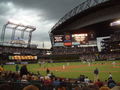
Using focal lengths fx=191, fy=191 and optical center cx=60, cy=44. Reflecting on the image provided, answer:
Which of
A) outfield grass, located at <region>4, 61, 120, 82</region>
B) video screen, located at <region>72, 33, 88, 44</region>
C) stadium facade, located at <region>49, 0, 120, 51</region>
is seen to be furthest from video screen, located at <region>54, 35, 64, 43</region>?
outfield grass, located at <region>4, 61, 120, 82</region>

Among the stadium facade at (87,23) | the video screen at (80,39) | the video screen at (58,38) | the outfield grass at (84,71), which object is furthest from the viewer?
the video screen at (80,39)

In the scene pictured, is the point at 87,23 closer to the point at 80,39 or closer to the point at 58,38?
the point at 80,39

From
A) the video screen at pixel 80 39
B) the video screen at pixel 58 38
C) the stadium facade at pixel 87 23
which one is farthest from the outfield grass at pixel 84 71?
the video screen at pixel 80 39

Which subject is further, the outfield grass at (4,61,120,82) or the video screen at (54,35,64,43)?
the video screen at (54,35,64,43)

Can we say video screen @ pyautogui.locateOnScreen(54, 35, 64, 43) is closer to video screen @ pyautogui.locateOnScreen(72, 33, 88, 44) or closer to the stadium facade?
the stadium facade

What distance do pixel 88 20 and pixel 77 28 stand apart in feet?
34.4

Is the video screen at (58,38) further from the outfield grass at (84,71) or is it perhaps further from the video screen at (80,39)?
the outfield grass at (84,71)

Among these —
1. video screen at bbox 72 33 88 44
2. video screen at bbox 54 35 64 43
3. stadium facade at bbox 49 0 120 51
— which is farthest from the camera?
video screen at bbox 72 33 88 44

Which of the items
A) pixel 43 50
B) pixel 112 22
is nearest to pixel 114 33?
pixel 112 22

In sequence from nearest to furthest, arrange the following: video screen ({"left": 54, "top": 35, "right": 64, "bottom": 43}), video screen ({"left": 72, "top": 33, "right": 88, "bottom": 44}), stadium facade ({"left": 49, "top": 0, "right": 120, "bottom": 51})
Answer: stadium facade ({"left": 49, "top": 0, "right": 120, "bottom": 51})
video screen ({"left": 54, "top": 35, "right": 64, "bottom": 43})
video screen ({"left": 72, "top": 33, "right": 88, "bottom": 44})

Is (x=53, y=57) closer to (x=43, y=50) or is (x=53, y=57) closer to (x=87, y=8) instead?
(x=43, y=50)

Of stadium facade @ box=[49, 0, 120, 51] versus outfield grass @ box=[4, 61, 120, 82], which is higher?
stadium facade @ box=[49, 0, 120, 51]

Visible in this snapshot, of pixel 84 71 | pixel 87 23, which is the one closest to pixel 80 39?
pixel 87 23

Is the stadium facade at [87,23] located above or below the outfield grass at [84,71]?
above
